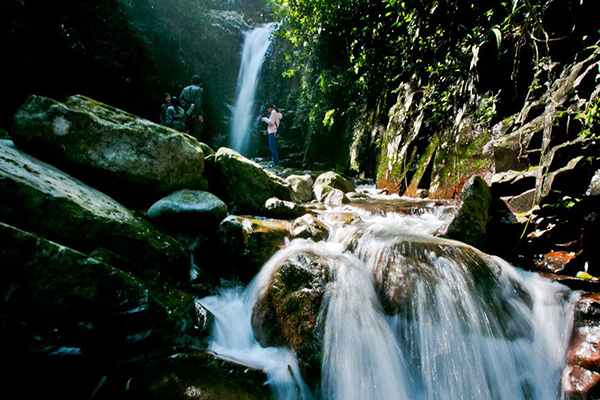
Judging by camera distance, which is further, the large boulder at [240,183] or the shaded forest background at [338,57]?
the large boulder at [240,183]

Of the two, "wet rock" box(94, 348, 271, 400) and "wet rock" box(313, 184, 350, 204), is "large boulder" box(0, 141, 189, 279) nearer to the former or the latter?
"wet rock" box(94, 348, 271, 400)

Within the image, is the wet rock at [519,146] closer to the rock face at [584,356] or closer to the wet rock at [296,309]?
the rock face at [584,356]

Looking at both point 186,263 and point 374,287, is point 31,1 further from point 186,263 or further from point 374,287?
point 374,287

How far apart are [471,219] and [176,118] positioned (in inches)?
304

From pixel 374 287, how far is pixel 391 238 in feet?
2.53

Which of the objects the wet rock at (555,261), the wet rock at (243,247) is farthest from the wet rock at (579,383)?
the wet rock at (243,247)

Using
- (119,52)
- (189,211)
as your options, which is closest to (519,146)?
(189,211)

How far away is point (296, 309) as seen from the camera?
238cm

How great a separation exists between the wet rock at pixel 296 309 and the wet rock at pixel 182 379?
38cm

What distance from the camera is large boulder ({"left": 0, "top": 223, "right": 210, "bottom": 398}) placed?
1571 millimetres

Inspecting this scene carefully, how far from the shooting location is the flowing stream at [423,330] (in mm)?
2002

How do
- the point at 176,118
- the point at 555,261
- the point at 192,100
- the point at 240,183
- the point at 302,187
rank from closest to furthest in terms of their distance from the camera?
1. the point at 555,261
2. the point at 240,183
3. the point at 302,187
4. the point at 176,118
5. the point at 192,100

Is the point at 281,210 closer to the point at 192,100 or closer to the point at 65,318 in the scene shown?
the point at 65,318

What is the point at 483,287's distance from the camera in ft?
8.21
